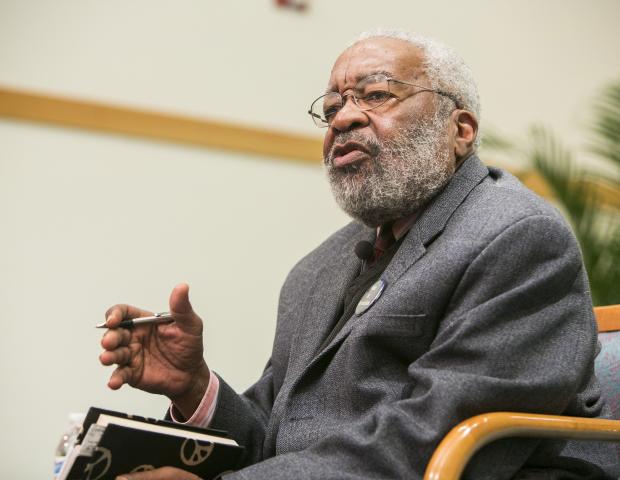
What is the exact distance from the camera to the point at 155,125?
335cm

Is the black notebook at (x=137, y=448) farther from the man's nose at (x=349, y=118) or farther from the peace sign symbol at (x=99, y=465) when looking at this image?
the man's nose at (x=349, y=118)

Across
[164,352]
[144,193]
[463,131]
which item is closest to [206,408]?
[164,352]

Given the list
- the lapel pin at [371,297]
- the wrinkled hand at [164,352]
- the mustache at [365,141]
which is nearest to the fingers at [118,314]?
the wrinkled hand at [164,352]

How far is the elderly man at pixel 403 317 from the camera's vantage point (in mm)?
1289

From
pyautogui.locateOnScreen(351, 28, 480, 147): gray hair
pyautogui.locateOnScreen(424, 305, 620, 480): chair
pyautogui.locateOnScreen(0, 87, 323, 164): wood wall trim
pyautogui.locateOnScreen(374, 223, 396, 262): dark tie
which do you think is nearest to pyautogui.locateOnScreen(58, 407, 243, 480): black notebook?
pyautogui.locateOnScreen(424, 305, 620, 480): chair

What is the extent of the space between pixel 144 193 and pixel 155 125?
308 mm

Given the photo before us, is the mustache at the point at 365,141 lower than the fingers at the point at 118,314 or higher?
higher

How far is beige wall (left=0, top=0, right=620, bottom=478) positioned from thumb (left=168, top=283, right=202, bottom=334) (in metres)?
1.67

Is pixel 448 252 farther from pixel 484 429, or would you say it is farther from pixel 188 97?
pixel 188 97

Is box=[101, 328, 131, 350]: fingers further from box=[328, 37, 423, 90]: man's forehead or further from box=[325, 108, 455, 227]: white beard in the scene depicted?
box=[328, 37, 423, 90]: man's forehead

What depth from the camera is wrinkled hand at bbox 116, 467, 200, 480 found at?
4.43 feet

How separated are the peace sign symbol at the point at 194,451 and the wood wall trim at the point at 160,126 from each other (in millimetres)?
2177

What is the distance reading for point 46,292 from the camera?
10.3 ft

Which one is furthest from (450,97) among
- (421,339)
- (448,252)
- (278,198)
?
(278,198)
